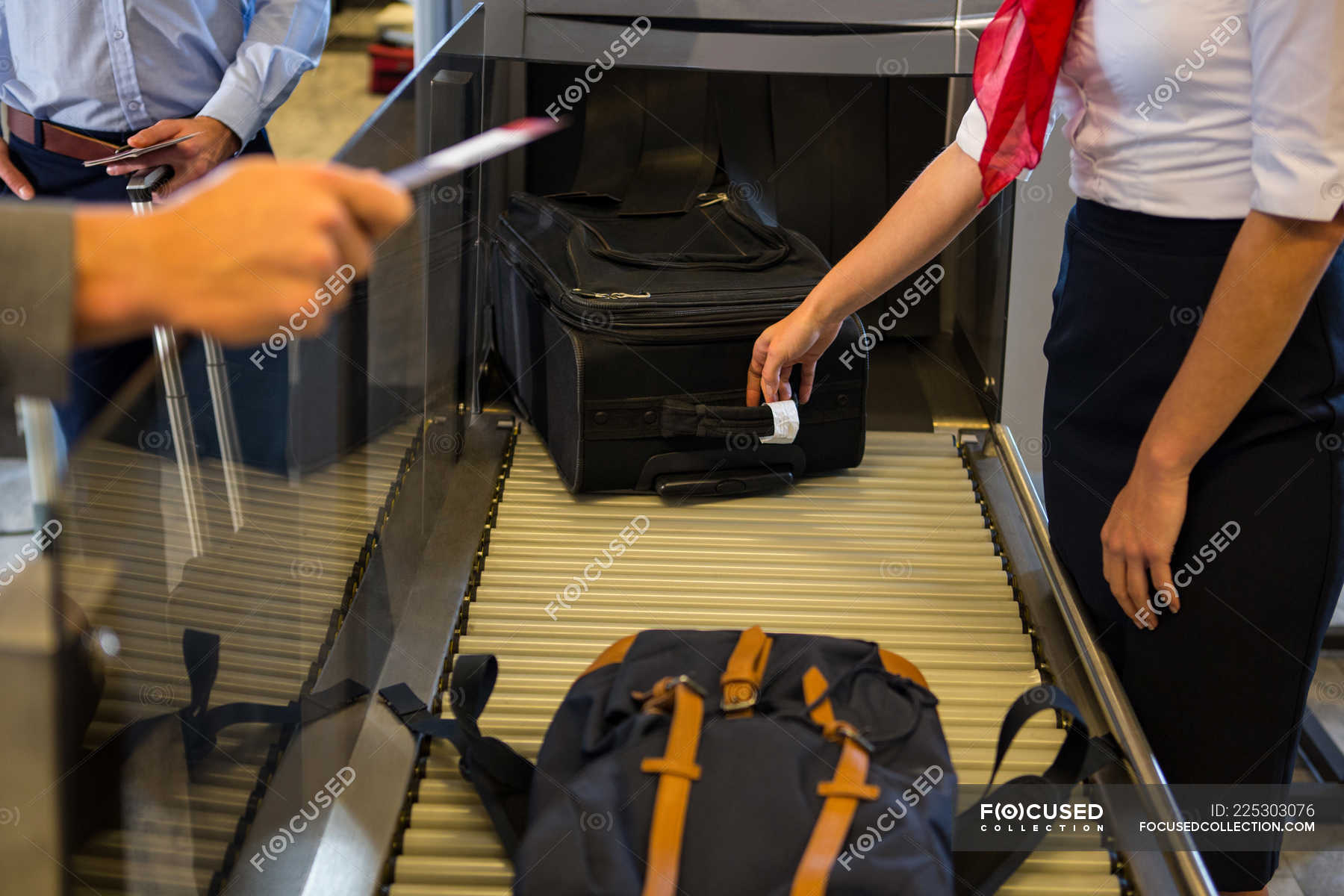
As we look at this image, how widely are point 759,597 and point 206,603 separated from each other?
1.03 metres

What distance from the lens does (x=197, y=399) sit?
0.81 m

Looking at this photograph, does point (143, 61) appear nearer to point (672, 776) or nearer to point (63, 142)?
point (63, 142)

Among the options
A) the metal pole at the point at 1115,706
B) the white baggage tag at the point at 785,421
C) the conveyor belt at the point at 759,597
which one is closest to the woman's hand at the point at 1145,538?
the metal pole at the point at 1115,706

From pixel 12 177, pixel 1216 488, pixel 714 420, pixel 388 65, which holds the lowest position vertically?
pixel 714 420

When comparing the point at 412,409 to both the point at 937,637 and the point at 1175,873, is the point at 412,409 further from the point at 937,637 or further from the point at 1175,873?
the point at 1175,873

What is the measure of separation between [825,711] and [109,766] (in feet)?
2.43

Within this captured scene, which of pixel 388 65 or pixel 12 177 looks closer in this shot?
pixel 12 177

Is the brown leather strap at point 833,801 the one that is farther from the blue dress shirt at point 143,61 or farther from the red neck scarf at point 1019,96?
the blue dress shirt at point 143,61

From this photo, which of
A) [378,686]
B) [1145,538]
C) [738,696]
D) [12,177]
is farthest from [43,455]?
[12,177]

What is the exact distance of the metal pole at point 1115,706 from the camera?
1.22m

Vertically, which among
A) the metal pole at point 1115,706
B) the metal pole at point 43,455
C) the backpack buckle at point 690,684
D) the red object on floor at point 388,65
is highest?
the metal pole at point 43,455

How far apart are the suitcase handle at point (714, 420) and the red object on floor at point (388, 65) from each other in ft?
14.1

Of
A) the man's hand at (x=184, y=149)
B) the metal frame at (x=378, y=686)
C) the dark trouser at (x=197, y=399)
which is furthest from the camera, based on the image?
the man's hand at (x=184, y=149)

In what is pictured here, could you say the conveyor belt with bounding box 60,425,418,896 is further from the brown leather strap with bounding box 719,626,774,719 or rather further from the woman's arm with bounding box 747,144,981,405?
the woman's arm with bounding box 747,144,981,405
